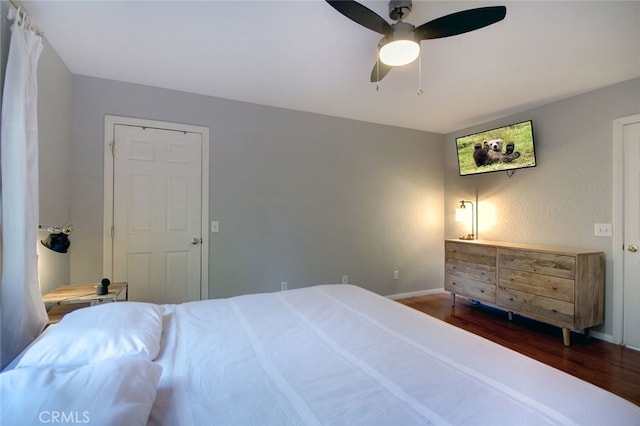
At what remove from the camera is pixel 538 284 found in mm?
2838

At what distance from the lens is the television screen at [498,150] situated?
322cm

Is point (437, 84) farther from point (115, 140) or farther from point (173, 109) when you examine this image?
point (115, 140)

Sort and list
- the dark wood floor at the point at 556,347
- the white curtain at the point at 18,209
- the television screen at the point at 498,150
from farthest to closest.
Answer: the television screen at the point at 498,150
the dark wood floor at the point at 556,347
the white curtain at the point at 18,209

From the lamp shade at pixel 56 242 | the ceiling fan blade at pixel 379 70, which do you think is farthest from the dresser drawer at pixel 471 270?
the lamp shade at pixel 56 242

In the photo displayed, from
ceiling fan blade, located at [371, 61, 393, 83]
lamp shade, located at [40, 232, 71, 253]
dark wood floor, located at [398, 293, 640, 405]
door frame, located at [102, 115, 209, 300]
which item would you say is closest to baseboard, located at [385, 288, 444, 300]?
dark wood floor, located at [398, 293, 640, 405]

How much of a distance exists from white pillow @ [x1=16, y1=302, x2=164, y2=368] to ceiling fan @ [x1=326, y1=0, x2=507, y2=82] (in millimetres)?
1773

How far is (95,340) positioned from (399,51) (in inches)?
80.7

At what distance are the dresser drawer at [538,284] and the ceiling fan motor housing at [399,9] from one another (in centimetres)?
270

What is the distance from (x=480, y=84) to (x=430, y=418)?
9.45 feet

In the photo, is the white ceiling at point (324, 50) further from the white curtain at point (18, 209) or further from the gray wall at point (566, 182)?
the white curtain at point (18, 209)

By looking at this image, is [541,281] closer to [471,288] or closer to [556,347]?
[556,347]

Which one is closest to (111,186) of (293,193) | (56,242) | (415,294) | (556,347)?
(56,242)

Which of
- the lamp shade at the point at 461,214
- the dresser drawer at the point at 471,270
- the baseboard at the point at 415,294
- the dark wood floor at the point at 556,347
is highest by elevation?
the lamp shade at the point at 461,214

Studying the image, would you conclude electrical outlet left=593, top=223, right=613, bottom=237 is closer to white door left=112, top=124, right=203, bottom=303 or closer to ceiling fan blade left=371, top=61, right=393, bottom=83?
ceiling fan blade left=371, top=61, right=393, bottom=83
